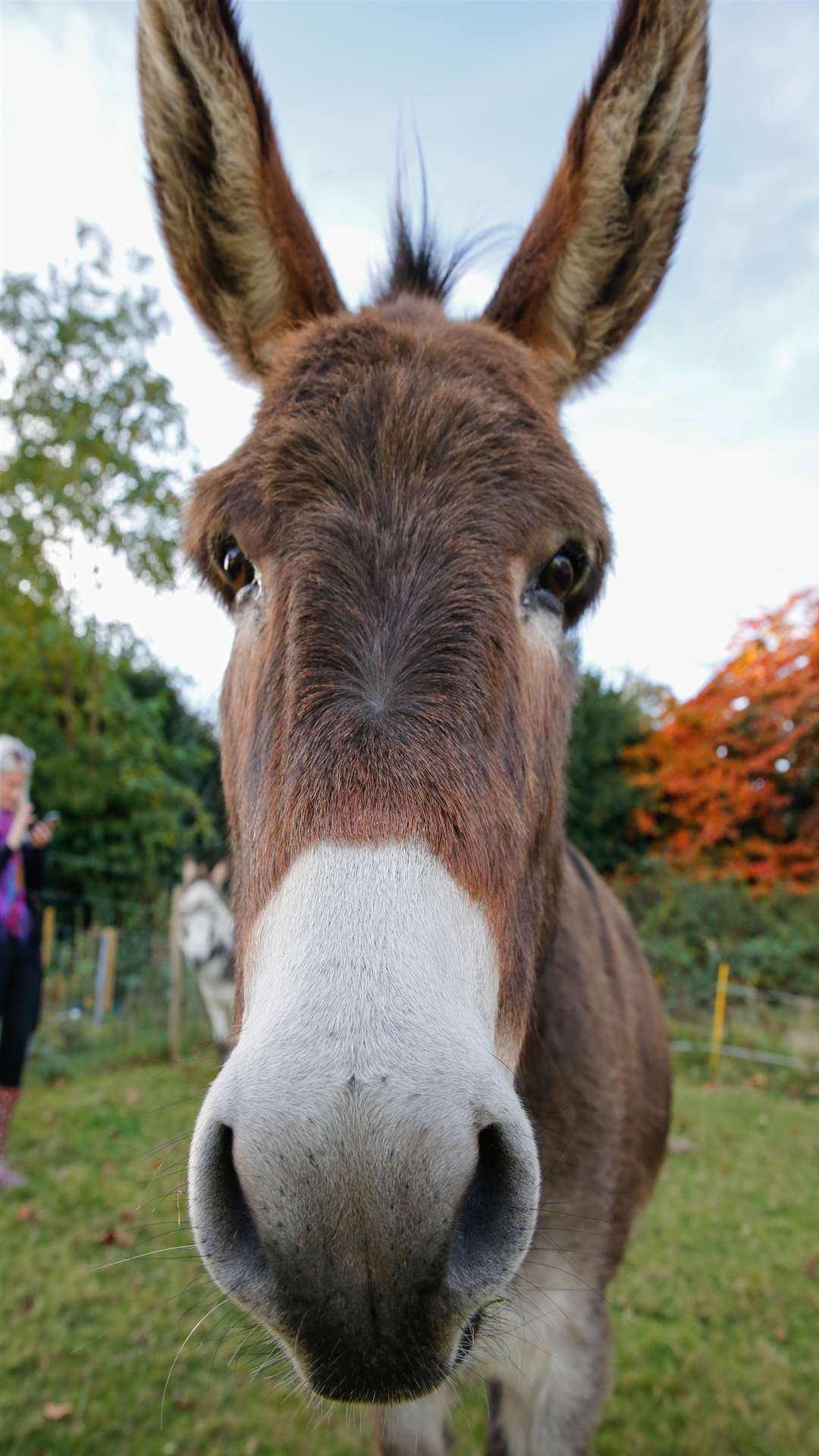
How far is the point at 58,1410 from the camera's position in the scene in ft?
11.9

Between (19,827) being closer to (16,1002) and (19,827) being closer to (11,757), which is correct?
(11,757)

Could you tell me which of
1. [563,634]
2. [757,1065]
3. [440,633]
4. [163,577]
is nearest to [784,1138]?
[757,1065]

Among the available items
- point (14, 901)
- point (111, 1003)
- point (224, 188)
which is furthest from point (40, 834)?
point (111, 1003)

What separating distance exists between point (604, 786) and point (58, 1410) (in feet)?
64.9

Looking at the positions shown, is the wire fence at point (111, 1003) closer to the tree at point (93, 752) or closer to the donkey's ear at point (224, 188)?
the tree at point (93, 752)

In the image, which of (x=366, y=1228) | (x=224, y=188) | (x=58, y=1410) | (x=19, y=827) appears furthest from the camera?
(x=19, y=827)

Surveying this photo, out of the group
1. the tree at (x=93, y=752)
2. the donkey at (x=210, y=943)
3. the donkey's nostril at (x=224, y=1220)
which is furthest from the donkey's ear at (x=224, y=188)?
the tree at (x=93, y=752)

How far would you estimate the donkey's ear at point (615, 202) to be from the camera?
220 cm

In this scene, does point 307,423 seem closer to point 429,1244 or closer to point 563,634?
point 563,634

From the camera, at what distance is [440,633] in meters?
1.46

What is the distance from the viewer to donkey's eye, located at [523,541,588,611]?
73.5 inches

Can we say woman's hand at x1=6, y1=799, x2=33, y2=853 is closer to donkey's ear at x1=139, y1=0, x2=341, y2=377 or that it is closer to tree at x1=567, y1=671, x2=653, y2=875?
donkey's ear at x1=139, y1=0, x2=341, y2=377

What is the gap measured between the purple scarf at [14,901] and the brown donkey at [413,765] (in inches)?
152

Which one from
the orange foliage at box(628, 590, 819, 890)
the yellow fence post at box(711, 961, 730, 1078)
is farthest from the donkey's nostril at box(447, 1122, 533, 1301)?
the orange foliage at box(628, 590, 819, 890)
